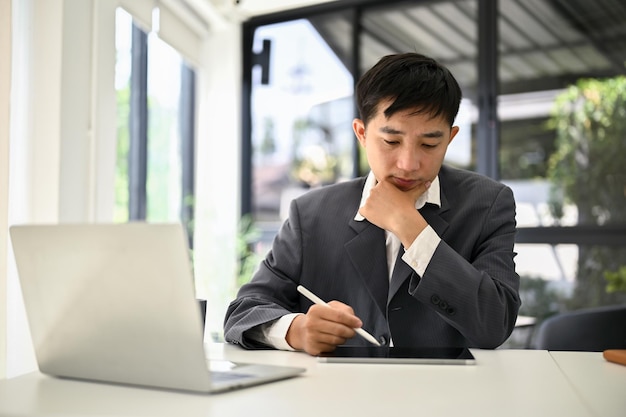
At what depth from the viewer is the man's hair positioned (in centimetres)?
180

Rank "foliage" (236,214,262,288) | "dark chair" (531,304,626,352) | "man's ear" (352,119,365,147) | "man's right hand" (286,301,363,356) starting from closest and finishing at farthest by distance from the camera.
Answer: "man's right hand" (286,301,363,356)
"man's ear" (352,119,365,147)
"dark chair" (531,304,626,352)
"foliage" (236,214,262,288)

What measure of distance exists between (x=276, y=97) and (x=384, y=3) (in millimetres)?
1128

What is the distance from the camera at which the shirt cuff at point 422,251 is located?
1604mm

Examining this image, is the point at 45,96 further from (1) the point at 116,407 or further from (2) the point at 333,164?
(2) the point at 333,164

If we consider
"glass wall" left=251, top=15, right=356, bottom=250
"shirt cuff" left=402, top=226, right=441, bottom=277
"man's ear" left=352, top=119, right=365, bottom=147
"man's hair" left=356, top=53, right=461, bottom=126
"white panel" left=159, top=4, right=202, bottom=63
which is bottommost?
"shirt cuff" left=402, top=226, right=441, bottom=277

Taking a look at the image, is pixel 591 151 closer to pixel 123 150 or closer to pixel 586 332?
pixel 586 332

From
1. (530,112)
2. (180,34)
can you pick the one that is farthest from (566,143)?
(180,34)

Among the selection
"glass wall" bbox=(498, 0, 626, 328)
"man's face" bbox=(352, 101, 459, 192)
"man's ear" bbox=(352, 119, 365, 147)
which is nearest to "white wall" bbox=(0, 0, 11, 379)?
"man's ear" bbox=(352, 119, 365, 147)

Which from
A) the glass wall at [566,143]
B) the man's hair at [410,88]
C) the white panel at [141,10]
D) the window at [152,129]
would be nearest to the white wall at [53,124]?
the white panel at [141,10]

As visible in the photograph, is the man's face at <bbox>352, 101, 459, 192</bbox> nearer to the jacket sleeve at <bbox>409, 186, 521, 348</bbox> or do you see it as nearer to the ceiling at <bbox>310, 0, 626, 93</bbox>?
the jacket sleeve at <bbox>409, 186, 521, 348</bbox>

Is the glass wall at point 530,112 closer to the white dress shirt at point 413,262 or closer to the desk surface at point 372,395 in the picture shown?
the white dress shirt at point 413,262

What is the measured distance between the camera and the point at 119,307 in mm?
1084

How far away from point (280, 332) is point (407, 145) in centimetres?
55

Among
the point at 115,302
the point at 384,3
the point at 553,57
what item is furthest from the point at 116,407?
the point at 384,3
